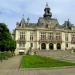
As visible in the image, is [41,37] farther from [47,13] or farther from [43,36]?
[47,13]

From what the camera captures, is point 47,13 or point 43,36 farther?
point 47,13

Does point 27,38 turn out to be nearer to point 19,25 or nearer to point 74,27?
point 19,25

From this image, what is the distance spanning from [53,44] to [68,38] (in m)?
8.57

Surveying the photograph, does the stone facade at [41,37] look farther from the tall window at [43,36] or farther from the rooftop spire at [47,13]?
the rooftop spire at [47,13]

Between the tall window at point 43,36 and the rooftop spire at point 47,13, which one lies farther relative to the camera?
the rooftop spire at point 47,13

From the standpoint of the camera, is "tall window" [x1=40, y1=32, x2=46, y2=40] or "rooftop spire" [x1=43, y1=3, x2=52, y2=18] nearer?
"tall window" [x1=40, y1=32, x2=46, y2=40]

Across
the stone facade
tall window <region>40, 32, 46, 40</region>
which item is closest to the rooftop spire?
the stone facade

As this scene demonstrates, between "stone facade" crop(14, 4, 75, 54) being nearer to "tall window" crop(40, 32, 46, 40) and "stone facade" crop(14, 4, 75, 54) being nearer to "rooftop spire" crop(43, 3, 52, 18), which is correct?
"tall window" crop(40, 32, 46, 40)

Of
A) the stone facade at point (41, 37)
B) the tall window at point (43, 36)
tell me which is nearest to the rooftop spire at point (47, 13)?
the stone facade at point (41, 37)

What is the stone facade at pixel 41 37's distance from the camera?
104812 mm

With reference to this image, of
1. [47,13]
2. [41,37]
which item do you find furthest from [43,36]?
[47,13]

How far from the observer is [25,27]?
106188 millimetres

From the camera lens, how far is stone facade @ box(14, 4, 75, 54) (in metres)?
105

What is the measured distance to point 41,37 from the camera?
10569cm
